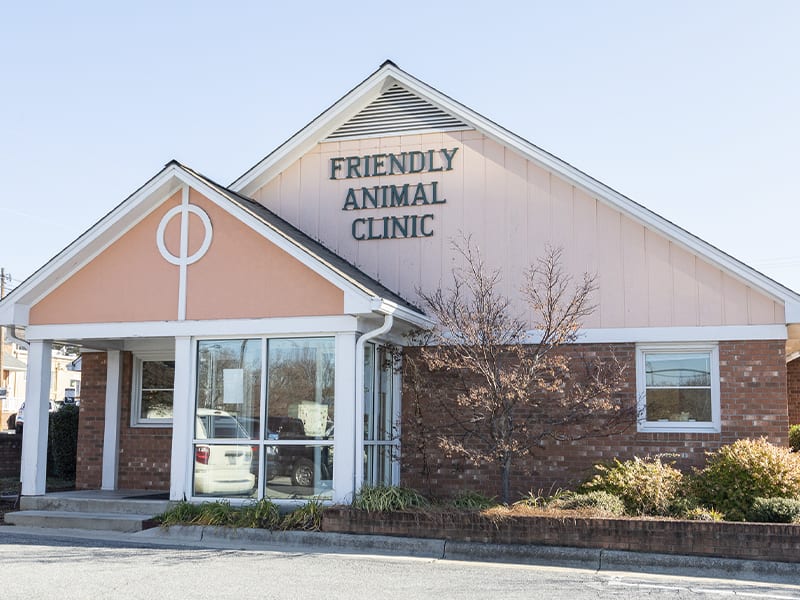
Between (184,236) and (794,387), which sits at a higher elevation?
(184,236)

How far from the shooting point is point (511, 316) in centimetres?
1445

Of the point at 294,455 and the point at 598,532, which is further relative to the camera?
the point at 294,455

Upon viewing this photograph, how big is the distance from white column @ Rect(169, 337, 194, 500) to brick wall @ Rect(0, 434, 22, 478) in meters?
9.09

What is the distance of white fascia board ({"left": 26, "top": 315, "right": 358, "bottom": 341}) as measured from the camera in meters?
12.9

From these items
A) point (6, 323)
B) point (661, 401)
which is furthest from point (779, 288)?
point (6, 323)

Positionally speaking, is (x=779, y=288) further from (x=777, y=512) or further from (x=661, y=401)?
(x=777, y=512)

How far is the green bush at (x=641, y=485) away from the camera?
11.5 metres

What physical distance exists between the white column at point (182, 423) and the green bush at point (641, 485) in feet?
19.1

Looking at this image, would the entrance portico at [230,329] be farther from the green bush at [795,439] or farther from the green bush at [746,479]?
the green bush at [795,439]

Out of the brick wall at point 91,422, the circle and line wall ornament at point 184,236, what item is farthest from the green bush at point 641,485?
the brick wall at point 91,422

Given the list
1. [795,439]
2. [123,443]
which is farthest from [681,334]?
[123,443]

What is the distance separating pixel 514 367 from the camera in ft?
43.2

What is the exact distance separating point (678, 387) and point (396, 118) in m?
6.70

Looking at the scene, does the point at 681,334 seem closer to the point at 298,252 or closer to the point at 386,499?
the point at 386,499
